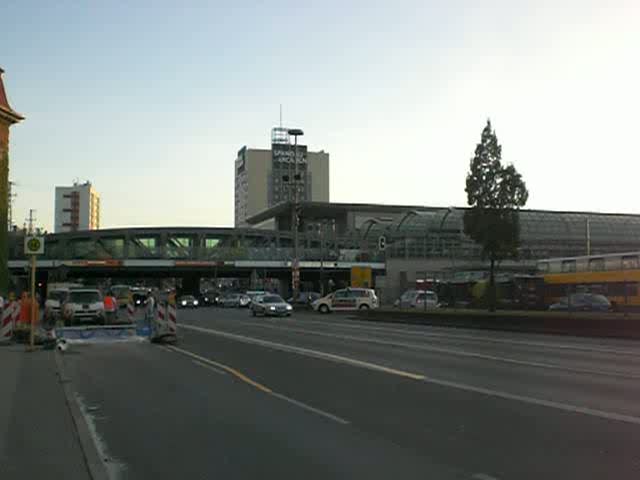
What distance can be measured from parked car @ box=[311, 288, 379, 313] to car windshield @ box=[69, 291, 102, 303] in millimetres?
24066

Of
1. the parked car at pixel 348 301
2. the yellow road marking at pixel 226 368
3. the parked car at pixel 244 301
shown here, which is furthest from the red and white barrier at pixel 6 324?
the parked car at pixel 244 301

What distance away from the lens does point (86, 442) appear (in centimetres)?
859

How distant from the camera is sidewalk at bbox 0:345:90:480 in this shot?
745cm

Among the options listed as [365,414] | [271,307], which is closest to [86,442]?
[365,414]

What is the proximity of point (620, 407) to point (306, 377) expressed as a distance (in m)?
6.03

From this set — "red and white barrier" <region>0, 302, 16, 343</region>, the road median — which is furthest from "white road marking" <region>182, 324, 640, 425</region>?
the road median

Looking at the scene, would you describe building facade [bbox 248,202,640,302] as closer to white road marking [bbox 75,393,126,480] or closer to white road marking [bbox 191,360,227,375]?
white road marking [bbox 191,360,227,375]

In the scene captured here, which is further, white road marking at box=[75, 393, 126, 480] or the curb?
white road marking at box=[75, 393, 126, 480]

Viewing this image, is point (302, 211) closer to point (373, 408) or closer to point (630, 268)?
point (630, 268)

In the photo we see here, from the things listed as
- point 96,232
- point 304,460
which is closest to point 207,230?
point 96,232

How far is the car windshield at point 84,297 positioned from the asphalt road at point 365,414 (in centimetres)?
1460

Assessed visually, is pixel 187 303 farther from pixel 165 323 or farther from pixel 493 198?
pixel 165 323

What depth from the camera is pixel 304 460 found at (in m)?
7.94

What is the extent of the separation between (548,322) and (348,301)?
2562 centimetres
